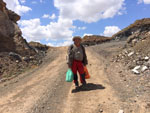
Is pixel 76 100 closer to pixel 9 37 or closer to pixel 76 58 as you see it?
pixel 76 58

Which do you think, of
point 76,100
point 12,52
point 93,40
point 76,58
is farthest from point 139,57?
point 93,40

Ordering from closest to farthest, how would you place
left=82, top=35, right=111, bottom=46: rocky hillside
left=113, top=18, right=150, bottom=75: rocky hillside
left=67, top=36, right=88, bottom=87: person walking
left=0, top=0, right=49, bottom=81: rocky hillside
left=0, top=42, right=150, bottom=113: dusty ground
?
left=0, top=42, right=150, bottom=113: dusty ground, left=67, top=36, right=88, bottom=87: person walking, left=113, top=18, right=150, bottom=75: rocky hillside, left=0, top=0, right=49, bottom=81: rocky hillside, left=82, top=35, right=111, bottom=46: rocky hillside

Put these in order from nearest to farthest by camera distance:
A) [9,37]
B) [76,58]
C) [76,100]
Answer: [76,100] < [76,58] < [9,37]

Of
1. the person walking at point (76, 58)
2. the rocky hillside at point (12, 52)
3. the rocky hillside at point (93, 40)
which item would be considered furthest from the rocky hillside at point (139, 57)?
the rocky hillside at point (93, 40)

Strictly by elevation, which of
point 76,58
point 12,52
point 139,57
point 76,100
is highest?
point 12,52

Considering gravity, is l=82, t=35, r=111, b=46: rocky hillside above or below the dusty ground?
above

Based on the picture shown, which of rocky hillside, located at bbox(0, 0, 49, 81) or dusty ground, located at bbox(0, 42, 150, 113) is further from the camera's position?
rocky hillside, located at bbox(0, 0, 49, 81)

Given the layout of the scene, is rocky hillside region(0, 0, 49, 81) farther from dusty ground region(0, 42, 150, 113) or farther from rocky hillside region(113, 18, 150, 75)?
rocky hillside region(113, 18, 150, 75)

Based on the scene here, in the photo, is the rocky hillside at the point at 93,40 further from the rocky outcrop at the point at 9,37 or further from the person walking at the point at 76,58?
the person walking at the point at 76,58

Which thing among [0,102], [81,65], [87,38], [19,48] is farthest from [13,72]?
[87,38]

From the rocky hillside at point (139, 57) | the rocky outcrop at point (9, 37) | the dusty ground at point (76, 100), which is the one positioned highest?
the rocky outcrop at point (9, 37)

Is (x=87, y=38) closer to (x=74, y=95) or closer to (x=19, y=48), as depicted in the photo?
(x=19, y=48)

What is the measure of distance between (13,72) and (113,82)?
6.67 metres

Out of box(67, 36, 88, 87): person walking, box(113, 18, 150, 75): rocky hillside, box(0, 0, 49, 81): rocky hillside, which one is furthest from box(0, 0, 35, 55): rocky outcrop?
box(67, 36, 88, 87): person walking
